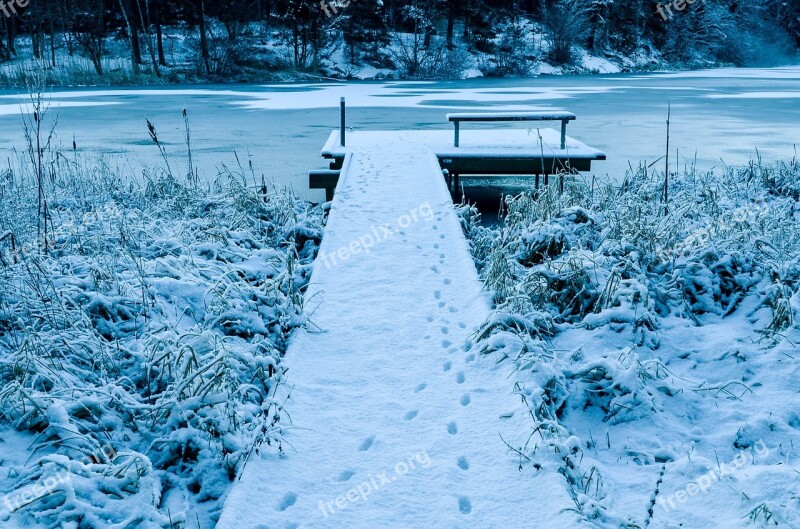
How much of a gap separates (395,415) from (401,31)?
1788 inches

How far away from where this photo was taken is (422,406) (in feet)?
12.7

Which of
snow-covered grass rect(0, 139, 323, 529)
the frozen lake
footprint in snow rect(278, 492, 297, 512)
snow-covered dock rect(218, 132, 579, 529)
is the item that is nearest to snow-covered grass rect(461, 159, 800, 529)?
snow-covered dock rect(218, 132, 579, 529)

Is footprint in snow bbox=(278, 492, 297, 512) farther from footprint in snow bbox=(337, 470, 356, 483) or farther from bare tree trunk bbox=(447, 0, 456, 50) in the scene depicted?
bare tree trunk bbox=(447, 0, 456, 50)

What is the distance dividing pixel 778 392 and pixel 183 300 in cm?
379

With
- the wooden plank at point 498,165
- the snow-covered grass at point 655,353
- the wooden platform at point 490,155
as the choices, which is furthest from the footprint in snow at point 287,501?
the wooden plank at point 498,165

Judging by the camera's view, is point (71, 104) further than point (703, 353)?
Yes

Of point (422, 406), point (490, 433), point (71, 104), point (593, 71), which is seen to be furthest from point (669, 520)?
point (593, 71)

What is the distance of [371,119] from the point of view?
58.8 ft

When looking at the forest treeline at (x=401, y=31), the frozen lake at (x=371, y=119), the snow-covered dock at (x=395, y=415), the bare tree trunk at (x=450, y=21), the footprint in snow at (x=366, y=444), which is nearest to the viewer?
the snow-covered dock at (x=395, y=415)

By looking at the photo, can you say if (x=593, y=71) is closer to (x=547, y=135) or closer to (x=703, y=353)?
(x=547, y=135)

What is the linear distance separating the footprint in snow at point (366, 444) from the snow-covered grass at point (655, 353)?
2.18 ft

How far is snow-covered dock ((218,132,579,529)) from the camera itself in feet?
10.1

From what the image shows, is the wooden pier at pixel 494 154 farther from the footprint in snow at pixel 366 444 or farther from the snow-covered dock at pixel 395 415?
the footprint in snow at pixel 366 444

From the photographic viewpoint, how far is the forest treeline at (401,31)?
1547 inches
